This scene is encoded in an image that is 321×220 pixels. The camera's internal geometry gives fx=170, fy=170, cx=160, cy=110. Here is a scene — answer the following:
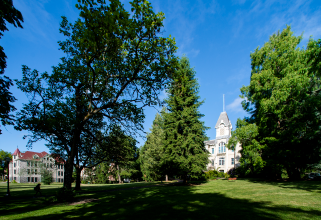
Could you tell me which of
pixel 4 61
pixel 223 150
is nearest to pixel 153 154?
pixel 223 150

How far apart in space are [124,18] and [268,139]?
65.8ft

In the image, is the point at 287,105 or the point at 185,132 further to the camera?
the point at 185,132

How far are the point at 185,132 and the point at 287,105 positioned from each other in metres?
12.4

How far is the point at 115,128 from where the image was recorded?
15.8 metres

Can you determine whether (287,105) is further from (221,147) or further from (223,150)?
(221,147)

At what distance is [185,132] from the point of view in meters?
24.2

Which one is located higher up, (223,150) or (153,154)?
(153,154)

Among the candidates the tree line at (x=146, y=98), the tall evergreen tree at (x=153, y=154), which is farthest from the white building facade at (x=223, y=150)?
the tree line at (x=146, y=98)

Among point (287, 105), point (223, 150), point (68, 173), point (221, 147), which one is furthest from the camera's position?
point (221, 147)

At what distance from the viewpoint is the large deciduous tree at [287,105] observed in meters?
18.2

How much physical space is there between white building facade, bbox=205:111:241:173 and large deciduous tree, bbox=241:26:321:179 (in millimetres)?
24755

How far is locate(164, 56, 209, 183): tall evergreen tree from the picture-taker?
75.1ft

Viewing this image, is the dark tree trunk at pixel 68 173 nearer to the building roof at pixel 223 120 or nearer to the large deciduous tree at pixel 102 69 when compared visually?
the large deciduous tree at pixel 102 69

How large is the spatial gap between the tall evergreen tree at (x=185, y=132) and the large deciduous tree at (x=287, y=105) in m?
7.64
